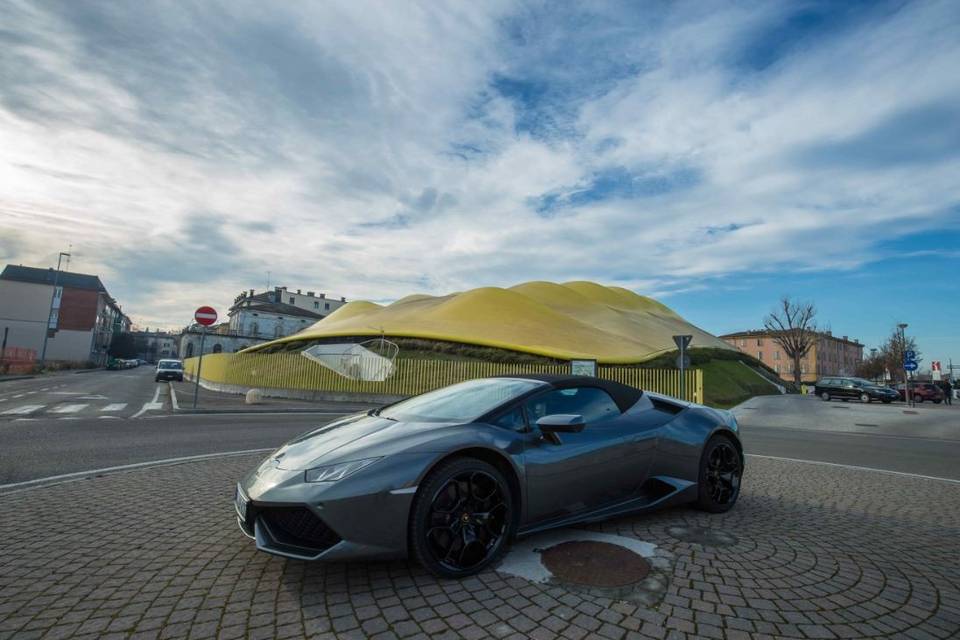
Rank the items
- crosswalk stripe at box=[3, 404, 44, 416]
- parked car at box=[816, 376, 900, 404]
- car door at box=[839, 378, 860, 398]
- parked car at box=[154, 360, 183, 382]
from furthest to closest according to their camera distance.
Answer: parked car at box=[154, 360, 183, 382] < car door at box=[839, 378, 860, 398] < parked car at box=[816, 376, 900, 404] < crosswalk stripe at box=[3, 404, 44, 416]

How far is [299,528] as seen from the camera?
8.84 feet

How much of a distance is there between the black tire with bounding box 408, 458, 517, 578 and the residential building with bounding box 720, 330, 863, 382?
10317 centimetres

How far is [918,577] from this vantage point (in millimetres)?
3074

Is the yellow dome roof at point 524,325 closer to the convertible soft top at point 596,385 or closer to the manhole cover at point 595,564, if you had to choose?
the convertible soft top at point 596,385

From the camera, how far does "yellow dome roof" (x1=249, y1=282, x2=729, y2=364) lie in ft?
95.7

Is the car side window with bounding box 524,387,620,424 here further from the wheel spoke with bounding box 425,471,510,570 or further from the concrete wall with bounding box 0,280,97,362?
the concrete wall with bounding box 0,280,97,362

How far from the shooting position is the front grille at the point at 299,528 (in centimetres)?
263

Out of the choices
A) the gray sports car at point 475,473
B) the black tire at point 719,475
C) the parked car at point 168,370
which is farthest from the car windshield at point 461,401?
the parked car at point 168,370

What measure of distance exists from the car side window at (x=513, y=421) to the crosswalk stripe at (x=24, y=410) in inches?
548

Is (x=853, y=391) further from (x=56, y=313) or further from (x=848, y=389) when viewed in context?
(x=56, y=313)

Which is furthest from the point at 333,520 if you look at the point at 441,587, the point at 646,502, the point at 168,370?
the point at 168,370

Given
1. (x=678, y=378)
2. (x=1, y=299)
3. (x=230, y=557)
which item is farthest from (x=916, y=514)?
(x=1, y=299)

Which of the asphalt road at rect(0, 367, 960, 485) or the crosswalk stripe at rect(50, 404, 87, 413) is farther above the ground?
the asphalt road at rect(0, 367, 960, 485)

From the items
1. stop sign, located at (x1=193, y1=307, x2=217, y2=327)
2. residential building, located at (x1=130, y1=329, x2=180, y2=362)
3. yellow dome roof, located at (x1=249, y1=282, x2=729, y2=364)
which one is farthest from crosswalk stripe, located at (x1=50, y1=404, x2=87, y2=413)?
residential building, located at (x1=130, y1=329, x2=180, y2=362)
